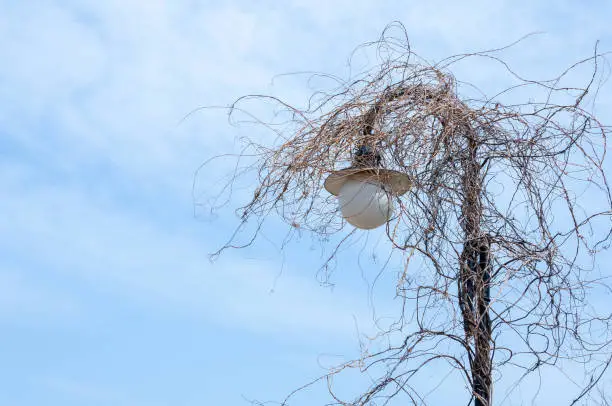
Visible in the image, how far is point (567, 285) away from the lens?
3.82 m

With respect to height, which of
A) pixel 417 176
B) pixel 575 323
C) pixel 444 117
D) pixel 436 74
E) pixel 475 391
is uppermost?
pixel 436 74

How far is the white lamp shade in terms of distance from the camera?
145 inches

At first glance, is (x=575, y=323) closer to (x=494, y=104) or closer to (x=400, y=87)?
(x=494, y=104)

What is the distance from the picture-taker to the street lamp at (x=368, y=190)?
370 centimetres

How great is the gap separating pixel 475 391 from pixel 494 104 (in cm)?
120

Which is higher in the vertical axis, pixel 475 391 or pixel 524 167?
pixel 524 167

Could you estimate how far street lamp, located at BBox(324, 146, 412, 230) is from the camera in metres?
3.70

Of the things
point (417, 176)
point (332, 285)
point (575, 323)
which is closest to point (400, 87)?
point (417, 176)

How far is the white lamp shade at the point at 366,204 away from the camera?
3.69 m

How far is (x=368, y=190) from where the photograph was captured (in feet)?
12.2

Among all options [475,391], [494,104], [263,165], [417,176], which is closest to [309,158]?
[263,165]

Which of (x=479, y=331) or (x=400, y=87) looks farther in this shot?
(x=400, y=87)

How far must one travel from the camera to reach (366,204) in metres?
3.69

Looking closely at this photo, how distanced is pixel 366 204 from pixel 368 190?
0.06m
